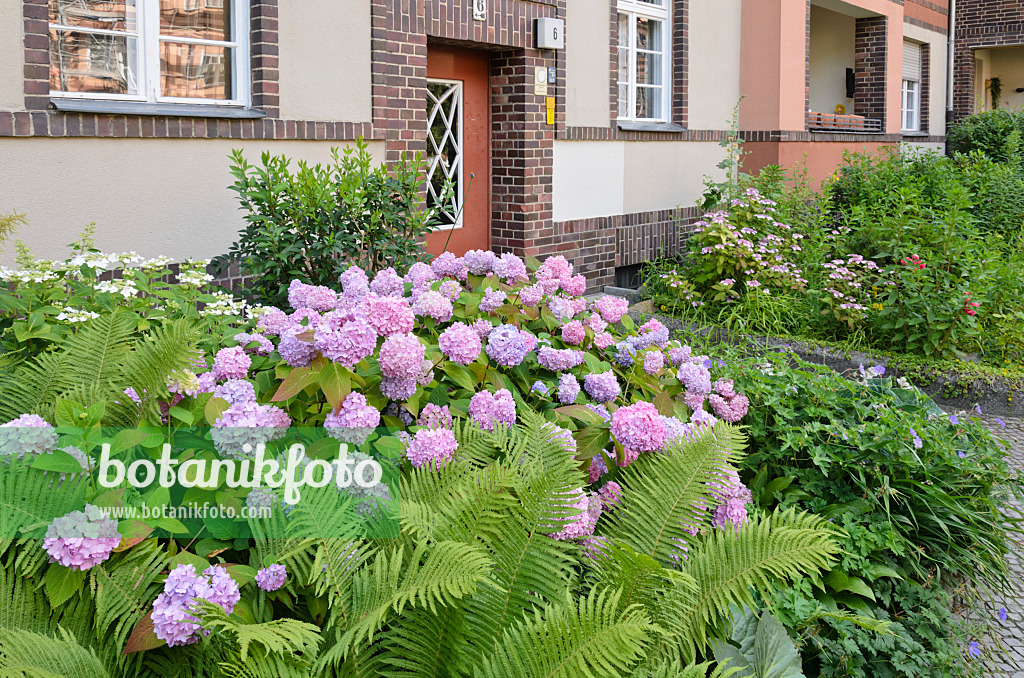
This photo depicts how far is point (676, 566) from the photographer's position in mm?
2131

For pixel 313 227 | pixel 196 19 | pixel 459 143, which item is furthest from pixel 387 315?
pixel 459 143

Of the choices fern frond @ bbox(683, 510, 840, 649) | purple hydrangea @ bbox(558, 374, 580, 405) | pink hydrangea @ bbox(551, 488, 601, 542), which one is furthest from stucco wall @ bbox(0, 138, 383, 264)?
fern frond @ bbox(683, 510, 840, 649)

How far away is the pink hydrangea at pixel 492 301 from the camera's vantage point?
2.95m

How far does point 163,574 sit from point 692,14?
10.2m

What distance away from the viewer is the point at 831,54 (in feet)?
53.9

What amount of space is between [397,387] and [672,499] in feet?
2.30

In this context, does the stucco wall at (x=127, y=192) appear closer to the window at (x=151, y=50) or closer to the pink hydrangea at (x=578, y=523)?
the window at (x=151, y=50)

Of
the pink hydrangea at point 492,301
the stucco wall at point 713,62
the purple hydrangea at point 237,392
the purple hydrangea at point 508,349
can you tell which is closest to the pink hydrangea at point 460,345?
the purple hydrangea at point 508,349

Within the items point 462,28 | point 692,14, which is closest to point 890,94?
point 692,14

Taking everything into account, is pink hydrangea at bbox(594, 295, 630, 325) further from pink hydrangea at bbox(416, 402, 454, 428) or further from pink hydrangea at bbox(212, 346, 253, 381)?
pink hydrangea at bbox(212, 346, 253, 381)

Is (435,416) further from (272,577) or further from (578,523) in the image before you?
(272,577)

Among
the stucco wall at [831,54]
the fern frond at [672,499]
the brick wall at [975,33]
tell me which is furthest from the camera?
the brick wall at [975,33]

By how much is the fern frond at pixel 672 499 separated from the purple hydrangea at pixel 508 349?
486mm

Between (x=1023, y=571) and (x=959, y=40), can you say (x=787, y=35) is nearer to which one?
(x=1023, y=571)
